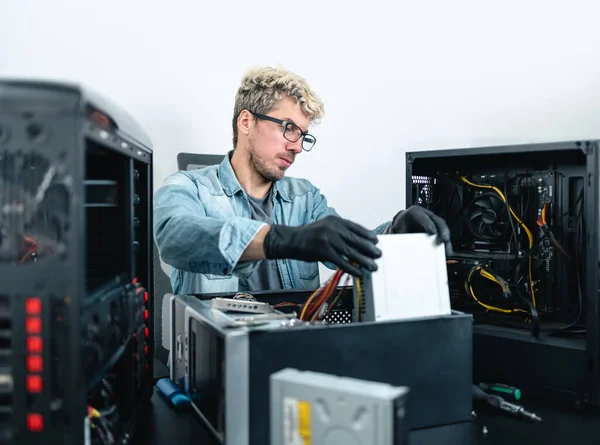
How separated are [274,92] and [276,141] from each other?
14 cm

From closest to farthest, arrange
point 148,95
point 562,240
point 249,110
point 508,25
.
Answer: point 562,240 < point 249,110 < point 148,95 < point 508,25

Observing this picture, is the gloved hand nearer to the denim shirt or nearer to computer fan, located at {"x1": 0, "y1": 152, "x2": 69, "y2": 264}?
the denim shirt

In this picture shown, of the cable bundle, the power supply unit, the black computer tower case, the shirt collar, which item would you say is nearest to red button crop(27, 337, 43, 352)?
the black computer tower case

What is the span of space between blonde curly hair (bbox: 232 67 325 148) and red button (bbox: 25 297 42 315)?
3.84 ft

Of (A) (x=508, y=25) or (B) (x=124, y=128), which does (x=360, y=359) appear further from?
→ (A) (x=508, y=25)

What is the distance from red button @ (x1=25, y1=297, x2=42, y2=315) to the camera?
1.70ft

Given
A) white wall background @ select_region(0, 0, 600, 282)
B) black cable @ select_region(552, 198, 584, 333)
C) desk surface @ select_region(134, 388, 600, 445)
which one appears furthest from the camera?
white wall background @ select_region(0, 0, 600, 282)

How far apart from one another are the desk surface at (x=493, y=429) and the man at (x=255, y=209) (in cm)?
26

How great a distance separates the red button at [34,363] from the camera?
0.53 m

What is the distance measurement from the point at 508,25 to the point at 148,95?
1232mm

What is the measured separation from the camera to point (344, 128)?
2.11 m

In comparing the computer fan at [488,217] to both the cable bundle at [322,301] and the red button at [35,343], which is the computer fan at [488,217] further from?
the red button at [35,343]

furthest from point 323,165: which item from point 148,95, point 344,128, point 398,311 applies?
point 398,311

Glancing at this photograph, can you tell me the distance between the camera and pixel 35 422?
53 centimetres
